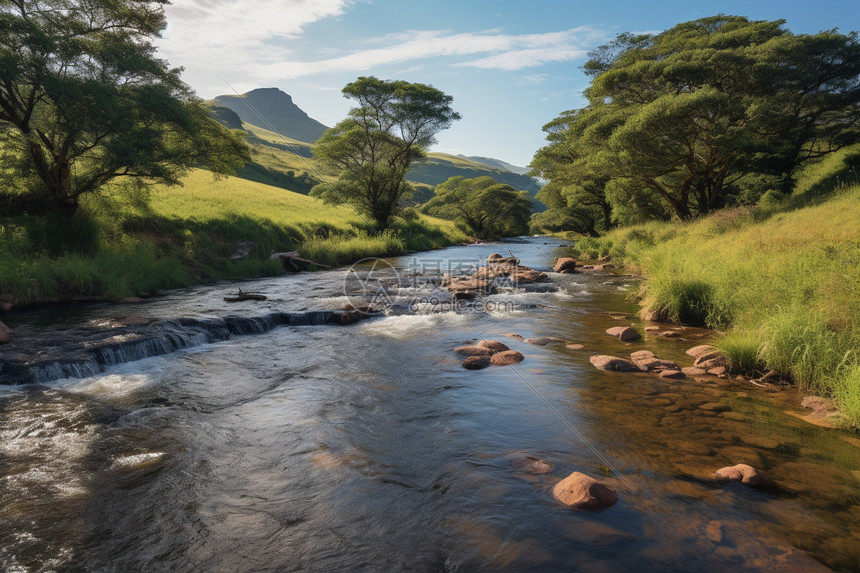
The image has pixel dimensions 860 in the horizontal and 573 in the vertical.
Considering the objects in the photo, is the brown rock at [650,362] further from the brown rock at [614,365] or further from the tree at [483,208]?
the tree at [483,208]

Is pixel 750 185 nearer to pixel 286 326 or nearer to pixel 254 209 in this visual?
pixel 286 326

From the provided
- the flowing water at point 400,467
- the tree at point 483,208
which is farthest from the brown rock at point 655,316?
the tree at point 483,208

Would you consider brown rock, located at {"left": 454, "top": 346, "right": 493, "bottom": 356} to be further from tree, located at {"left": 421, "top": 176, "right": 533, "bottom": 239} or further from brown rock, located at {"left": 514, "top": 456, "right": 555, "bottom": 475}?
tree, located at {"left": 421, "top": 176, "right": 533, "bottom": 239}

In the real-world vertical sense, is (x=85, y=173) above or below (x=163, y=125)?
below

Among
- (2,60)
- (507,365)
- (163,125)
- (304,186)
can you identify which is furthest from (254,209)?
(304,186)

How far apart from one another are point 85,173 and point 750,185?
112 ft

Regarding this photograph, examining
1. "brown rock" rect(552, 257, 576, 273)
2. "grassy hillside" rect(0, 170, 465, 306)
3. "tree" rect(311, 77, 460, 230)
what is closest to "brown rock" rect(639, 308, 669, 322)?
"brown rock" rect(552, 257, 576, 273)

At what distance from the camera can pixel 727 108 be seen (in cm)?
2072

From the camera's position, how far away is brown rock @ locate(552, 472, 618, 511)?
4.22 meters

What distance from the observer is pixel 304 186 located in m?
90.1

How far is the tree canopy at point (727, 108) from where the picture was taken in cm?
2077

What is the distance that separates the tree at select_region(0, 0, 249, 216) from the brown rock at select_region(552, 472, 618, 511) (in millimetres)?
17044

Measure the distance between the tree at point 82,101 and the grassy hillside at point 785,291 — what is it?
18.0 m

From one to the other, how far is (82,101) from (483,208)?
2107 inches
